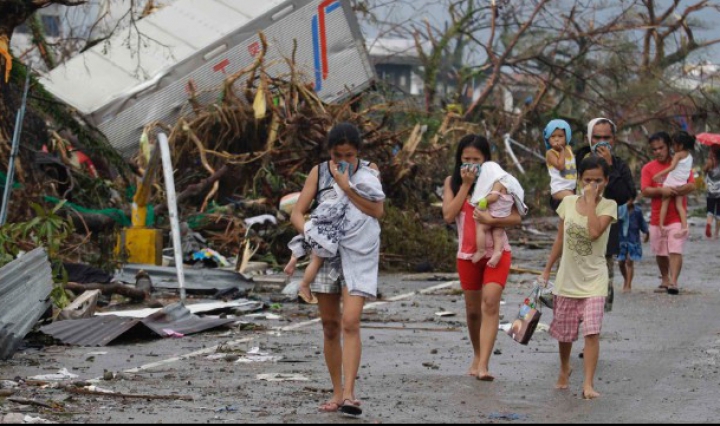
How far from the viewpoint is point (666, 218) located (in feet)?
48.7

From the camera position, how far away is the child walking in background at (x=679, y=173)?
48.4 ft

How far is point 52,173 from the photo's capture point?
1762cm

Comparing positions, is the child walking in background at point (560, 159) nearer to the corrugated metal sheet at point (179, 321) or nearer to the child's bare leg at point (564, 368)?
the child's bare leg at point (564, 368)

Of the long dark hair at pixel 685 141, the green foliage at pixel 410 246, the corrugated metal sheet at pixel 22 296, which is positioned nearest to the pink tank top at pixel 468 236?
the corrugated metal sheet at pixel 22 296

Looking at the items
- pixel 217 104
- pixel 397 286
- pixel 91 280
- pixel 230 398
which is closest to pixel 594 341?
pixel 230 398

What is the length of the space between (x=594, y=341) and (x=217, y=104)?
41.0ft

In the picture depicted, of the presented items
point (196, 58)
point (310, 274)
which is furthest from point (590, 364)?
point (196, 58)

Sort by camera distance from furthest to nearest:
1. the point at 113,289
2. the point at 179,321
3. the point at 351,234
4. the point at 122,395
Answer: the point at 113,289, the point at 179,321, the point at 122,395, the point at 351,234

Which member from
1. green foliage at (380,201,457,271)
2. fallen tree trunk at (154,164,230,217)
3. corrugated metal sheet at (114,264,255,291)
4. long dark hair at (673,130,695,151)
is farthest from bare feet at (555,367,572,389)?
fallen tree trunk at (154,164,230,217)

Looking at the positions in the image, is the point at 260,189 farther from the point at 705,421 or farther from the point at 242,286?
the point at 705,421

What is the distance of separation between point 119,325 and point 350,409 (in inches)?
160

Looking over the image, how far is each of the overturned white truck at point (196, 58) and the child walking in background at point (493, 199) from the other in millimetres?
11022

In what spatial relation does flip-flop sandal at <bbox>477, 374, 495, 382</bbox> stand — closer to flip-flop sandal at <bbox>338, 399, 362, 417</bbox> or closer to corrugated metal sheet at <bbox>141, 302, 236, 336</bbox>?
flip-flop sandal at <bbox>338, 399, 362, 417</bbox>

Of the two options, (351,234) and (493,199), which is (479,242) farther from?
(351,234)
